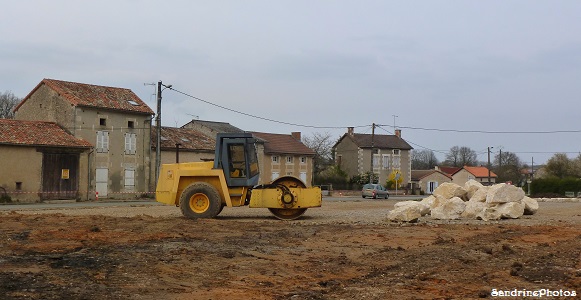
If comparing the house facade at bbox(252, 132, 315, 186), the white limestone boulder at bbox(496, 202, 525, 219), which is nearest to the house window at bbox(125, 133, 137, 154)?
the house facade at bbox(252, 132, 315, 186)

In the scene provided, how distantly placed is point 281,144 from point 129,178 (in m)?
22.6

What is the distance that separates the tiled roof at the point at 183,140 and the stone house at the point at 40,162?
28.2 ft

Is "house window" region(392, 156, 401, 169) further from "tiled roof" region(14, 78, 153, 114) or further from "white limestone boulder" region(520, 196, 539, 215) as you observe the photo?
"white limestone boulder" region(520, 196, 539, 215)

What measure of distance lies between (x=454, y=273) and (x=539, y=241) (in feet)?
18.7

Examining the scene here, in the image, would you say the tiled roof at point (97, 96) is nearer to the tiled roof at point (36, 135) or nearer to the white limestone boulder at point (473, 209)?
the tiled roof at point (36, 135)

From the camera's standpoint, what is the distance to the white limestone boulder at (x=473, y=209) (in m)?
22.1

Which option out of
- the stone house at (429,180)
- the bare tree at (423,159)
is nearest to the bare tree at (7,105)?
the stone house at (429,180)

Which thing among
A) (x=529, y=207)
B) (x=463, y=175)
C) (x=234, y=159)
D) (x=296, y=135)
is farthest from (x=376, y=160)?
(x=234, y=159)

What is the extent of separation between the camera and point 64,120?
145ft

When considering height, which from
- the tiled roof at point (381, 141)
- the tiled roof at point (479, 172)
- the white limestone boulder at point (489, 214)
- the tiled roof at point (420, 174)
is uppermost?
the tiled roof at point (381, 141)

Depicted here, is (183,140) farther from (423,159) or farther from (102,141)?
(423,159)

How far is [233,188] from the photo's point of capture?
20.4 meters

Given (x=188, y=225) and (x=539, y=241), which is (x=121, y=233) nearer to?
(x=188, y=225)

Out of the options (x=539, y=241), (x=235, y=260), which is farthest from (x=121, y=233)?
(x=539, y=241)
